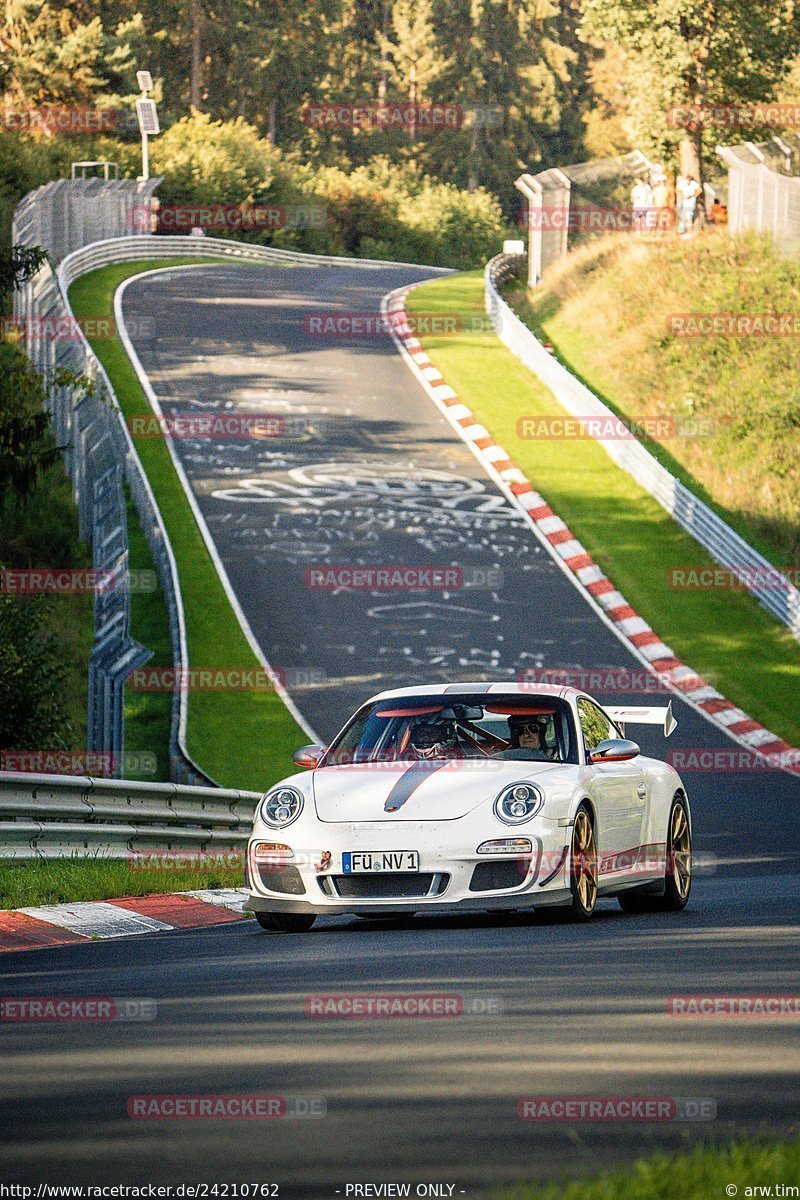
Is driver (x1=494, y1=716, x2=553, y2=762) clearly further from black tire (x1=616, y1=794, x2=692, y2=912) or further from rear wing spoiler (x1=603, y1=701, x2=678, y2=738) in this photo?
black tire (x1=616, y1=794, x2=692, y2=912)

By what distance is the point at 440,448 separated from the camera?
119ft

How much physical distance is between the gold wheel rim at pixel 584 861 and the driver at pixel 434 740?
0.93 meters

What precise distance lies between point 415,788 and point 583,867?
1.03 meters

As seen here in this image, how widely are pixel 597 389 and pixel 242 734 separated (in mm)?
19457

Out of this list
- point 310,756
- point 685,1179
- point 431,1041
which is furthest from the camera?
point 310,756

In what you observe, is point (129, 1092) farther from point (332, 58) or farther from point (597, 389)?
point (332, 58)

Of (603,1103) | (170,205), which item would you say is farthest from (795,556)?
(170,205)

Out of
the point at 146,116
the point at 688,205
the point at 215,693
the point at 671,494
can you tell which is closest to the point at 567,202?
the point at 688,205

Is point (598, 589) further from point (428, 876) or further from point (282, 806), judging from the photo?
point (428, 876)

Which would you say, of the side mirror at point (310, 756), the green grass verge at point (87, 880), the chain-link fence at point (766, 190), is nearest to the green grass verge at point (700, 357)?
the chain-link fence at point (766, 190)

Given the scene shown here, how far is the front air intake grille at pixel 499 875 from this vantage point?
32.3 ft

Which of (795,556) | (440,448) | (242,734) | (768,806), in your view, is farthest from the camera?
(440,448)

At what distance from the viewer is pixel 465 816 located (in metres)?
9.90

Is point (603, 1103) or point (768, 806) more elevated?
point (603, 1103)
